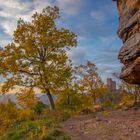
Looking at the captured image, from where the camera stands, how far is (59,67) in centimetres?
3684

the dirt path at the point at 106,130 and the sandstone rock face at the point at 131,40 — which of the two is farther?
the sandstone rock face at the point at 131,40

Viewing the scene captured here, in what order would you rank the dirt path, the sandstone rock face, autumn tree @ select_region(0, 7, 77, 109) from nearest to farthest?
the dirt path
the sandstone rock face
autumn tree @ select_region(0, 7, 77, 109)

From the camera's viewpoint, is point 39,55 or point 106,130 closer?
point 106,130

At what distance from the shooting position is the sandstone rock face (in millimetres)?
19000

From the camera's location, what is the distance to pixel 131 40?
64.4 ft

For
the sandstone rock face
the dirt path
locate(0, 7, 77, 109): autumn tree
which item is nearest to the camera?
the dirt path

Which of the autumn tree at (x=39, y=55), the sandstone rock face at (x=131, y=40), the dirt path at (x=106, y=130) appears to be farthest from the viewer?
the autumn tree at (x=39, y=55)

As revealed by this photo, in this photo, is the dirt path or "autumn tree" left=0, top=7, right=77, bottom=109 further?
"autumn tree" left=0, top=7, right=77, bottom=109

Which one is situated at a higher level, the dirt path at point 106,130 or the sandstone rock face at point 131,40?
the sandstone rock face at point 131,40

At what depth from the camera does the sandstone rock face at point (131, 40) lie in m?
19.0

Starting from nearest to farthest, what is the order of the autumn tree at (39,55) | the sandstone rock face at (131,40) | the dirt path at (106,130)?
1. the dirt path at (106,130)
2. the sandstone rock face at (131,40)
3. the autumn tree at (39,55)

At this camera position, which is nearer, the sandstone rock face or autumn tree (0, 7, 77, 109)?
the sandstone rock face

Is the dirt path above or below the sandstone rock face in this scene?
below

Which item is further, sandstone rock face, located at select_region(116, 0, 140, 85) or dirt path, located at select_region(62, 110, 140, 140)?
sandstone rock face, located at select_region(116, 0, 140, 85)
